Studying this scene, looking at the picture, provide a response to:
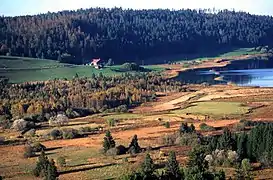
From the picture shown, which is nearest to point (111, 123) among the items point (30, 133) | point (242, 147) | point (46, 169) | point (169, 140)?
point (30, 133)

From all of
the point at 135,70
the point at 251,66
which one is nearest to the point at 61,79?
the point at 135,70

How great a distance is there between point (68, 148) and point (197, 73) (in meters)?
95.6

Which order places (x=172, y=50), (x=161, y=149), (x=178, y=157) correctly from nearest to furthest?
1. (x=178, y=157)
2. (x=161, y=149)
3. (x=172, y=50)

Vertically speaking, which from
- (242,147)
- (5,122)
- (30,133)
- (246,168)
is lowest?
(5,122)

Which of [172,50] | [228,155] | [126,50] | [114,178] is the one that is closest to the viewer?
[114,178]

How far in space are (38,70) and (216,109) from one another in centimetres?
5723

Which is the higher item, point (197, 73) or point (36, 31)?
point (36, 31)

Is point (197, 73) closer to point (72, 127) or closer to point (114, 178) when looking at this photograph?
point (72, 127)

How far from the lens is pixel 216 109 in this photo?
2753 inches

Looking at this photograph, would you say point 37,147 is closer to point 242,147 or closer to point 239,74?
point 242,147

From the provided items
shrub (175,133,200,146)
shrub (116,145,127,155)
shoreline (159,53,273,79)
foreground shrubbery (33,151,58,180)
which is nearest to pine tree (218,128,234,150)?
shrub (175,133,200,146)

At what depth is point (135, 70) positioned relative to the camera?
13050 cm

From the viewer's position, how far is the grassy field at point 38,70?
10712 cm

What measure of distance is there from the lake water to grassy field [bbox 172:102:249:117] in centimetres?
3455
